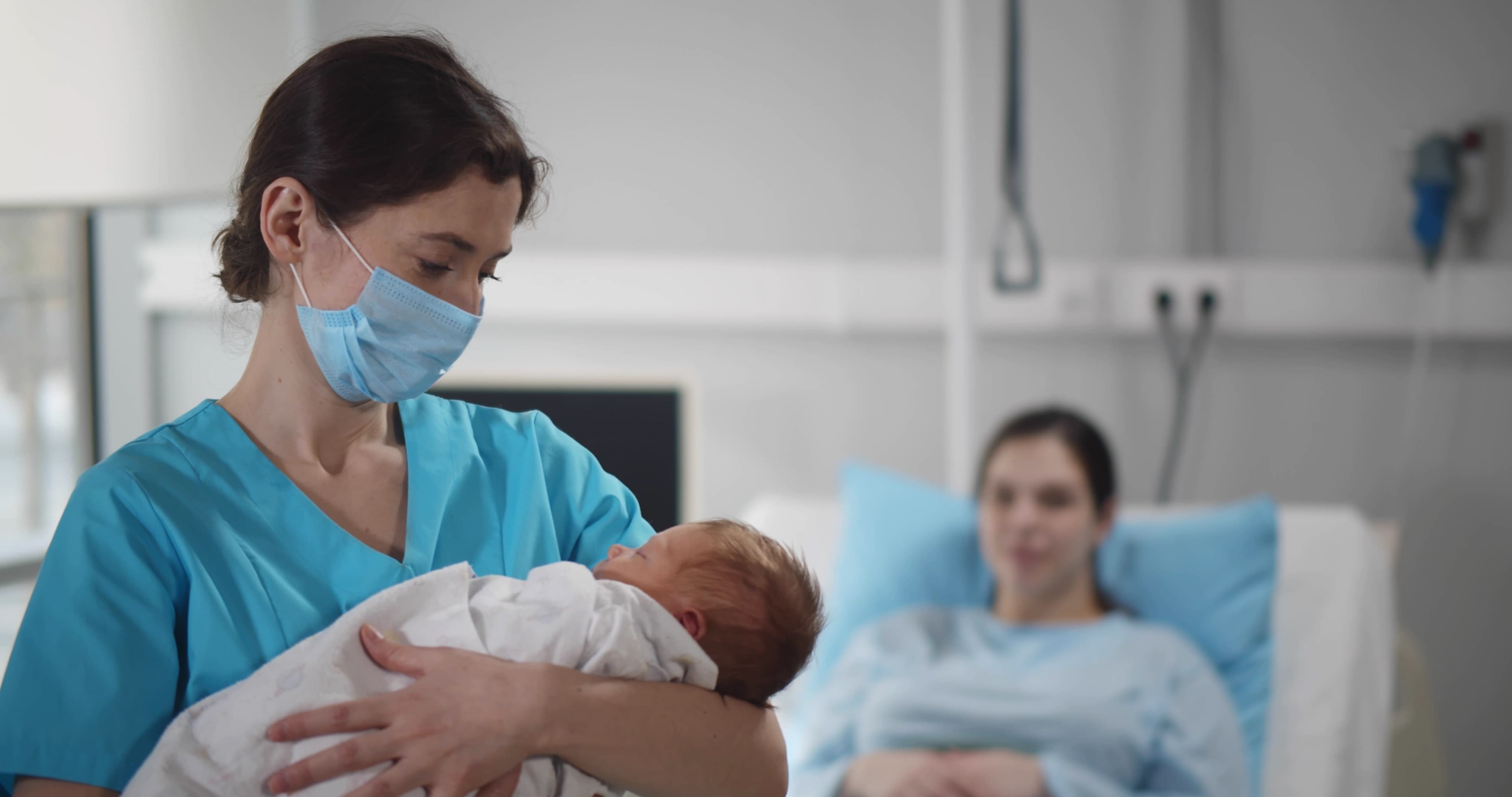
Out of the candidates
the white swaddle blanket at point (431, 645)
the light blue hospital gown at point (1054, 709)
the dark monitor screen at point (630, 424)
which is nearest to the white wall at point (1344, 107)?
the light blue hospital gown at point (1054, 709)

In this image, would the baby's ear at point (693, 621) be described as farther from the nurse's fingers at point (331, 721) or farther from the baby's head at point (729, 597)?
the nurse's fingers at point (331, 721)

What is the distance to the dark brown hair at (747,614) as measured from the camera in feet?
2.50

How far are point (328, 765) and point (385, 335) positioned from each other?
0.81ft

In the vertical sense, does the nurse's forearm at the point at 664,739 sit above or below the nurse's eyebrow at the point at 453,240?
below

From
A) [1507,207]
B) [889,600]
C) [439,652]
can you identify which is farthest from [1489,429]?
[439,652]

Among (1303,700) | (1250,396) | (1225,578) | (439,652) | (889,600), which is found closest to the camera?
(439,652)

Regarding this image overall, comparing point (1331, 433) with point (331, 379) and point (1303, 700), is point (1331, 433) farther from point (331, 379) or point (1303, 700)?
point (331, 379)

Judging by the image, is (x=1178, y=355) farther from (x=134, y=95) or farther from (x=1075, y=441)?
(x=134, y=95)

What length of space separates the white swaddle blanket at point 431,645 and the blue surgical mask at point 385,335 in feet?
0.41

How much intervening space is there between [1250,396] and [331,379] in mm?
2093

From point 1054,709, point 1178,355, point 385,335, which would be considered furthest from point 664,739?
point 1178,355

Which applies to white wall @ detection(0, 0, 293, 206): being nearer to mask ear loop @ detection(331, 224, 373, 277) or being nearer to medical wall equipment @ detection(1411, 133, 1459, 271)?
mask ear loop @ detection(331, 224, 373, 277)

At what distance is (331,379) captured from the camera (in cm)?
71

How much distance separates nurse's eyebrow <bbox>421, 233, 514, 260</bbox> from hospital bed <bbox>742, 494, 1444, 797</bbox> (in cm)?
141
